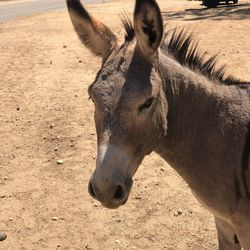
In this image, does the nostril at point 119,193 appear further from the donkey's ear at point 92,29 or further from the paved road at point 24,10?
the paved road at point 24,10

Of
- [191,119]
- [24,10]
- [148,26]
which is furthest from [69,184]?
[24,10]

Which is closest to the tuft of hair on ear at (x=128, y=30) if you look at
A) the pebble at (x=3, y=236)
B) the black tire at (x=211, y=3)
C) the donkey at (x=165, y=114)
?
the donkey at (x=165, y=114)

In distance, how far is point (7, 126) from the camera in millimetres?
8305

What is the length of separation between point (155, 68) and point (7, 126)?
6.09 meters

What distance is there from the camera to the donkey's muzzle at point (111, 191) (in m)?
2.59

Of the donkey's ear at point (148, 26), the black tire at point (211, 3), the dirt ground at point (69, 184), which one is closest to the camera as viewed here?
the donkey's ear at point (148, 26)

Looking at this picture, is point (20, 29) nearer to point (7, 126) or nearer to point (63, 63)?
point (63, 63)

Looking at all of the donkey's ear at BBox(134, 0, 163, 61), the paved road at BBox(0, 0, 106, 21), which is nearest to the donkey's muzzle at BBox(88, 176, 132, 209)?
the donkey's ear at BBox(134, 0, 163, 61)

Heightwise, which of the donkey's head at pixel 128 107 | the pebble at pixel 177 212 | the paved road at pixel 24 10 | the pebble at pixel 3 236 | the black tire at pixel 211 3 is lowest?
the paved road at pixel 24 10

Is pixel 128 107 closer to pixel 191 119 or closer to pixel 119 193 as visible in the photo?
pixel 119 193

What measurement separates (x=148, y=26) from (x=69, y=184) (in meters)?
3.90

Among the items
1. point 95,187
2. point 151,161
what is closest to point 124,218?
point 151,161

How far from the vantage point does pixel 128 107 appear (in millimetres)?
2711

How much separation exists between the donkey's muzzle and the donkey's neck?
841 millimetres
